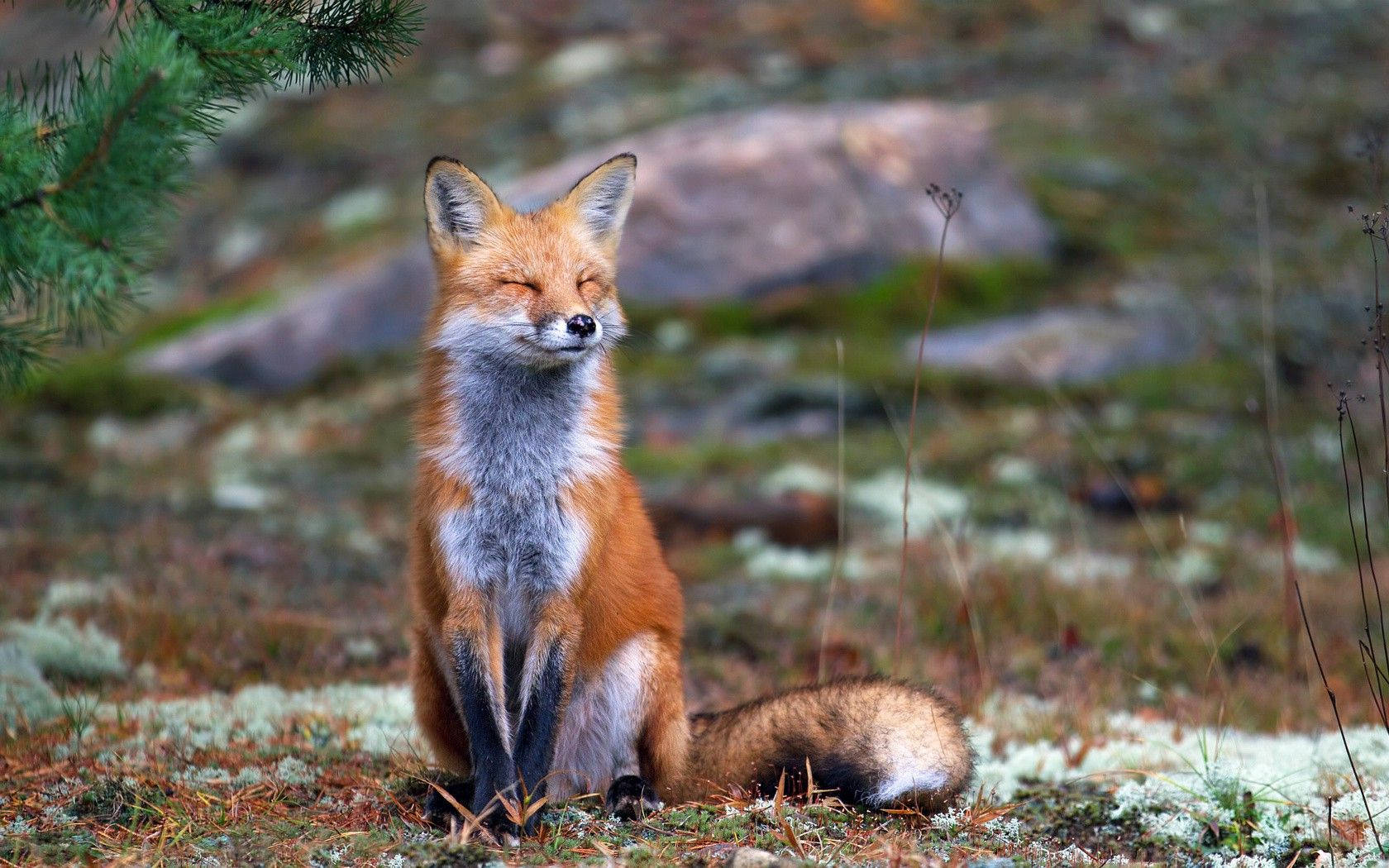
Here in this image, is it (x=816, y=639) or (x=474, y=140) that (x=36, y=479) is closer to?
(x=816, y=639)

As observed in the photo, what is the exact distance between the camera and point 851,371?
1387cm

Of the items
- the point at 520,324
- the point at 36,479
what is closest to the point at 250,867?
the point at 520,324

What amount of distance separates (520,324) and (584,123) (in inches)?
778

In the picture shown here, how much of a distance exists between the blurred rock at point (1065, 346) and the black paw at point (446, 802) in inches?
421

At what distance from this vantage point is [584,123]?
2300cm

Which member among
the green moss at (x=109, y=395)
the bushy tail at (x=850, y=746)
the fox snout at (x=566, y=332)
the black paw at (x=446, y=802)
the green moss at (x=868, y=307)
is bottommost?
the black paw at (x=446, y=802)

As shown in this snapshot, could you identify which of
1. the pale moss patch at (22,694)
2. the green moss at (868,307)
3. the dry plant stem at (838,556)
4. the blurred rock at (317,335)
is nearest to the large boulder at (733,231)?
the blurred rock at (317,335)

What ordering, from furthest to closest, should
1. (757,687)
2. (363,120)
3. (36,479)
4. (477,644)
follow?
(363,120) → (36,479) → (757,687) → (477,644)

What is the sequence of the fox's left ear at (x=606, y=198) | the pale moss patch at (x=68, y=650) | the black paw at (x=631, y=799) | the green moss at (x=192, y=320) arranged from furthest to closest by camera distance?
the green moss at (x=192, y=320)
the pale moss patch at (x=68, y=650)
the fox's left ear at (x=606, y=198)
the black paw at (x=631, y=799)

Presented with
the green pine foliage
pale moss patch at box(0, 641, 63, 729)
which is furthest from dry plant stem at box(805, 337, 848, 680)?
pale moss patch at box(0, 641, 63, 729)

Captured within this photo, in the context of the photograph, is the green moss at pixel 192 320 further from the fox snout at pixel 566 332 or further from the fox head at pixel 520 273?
the fox snout at pixel 566 332

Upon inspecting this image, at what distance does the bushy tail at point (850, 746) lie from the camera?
411cm

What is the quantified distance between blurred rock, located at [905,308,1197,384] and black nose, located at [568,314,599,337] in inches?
415

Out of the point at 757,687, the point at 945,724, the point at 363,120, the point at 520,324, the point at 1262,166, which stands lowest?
the point at 757,687
